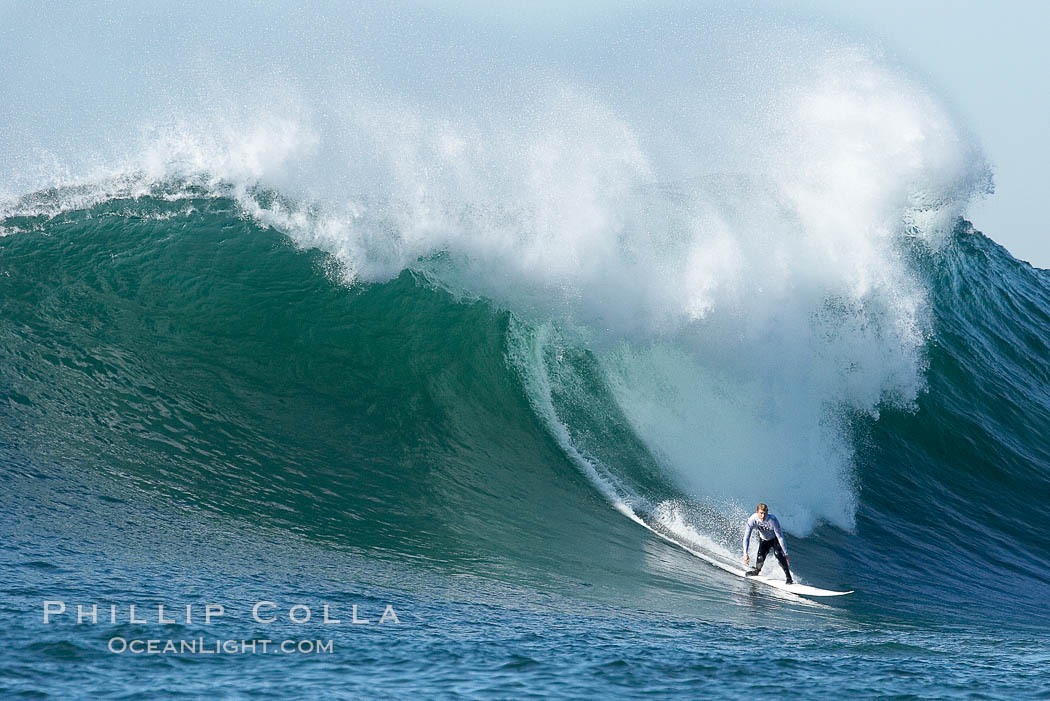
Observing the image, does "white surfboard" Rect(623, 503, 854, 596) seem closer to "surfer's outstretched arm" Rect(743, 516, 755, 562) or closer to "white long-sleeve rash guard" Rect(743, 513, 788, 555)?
"surfer's outstretched arm" Rect(743, 516, 755, 562)

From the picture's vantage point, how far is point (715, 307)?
42.9 feet

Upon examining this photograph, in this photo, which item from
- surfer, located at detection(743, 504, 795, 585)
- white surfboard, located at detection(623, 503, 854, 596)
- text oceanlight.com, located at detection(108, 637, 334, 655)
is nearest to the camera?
text oceanlight.com, located at detection(108, 637, 334, 655)

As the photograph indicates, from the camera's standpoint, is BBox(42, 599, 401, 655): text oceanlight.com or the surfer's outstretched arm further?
the surfer's outstretched arm

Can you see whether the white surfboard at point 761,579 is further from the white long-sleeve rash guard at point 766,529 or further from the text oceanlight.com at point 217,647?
the text oceanlight.com at point 217,647

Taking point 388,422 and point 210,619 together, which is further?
point 388,422

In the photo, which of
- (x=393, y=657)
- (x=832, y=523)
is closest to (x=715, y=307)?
(x=832, y=523)

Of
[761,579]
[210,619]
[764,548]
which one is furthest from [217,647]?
[764,548]

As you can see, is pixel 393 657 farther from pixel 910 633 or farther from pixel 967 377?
pixel 967 377

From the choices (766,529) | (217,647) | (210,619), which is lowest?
(217,647)

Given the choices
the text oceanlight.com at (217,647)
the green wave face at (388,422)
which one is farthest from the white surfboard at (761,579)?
the text oceanlight.com at (217,647)

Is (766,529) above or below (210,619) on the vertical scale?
above

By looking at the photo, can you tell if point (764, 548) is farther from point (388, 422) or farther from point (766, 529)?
point (388, 422)

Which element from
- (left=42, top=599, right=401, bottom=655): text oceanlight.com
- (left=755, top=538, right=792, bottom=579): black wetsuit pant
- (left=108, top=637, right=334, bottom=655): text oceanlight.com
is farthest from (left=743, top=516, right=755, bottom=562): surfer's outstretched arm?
(left=108, top=637, right=334, bottom=655): text oceanlight.com

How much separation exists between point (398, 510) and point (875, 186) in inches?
380
